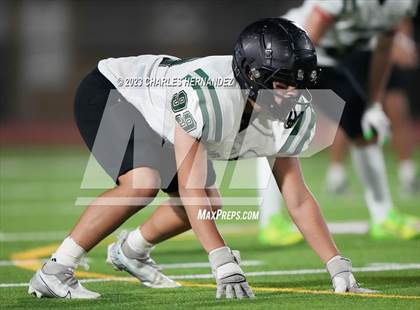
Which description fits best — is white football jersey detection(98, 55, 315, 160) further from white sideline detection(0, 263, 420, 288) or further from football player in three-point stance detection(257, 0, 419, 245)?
football player in three-point stance detection(257, 0, 419, 245)

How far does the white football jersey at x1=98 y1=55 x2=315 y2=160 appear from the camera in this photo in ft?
13.1

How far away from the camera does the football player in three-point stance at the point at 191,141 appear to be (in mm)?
3973

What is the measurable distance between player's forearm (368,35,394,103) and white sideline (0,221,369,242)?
82 centimetres

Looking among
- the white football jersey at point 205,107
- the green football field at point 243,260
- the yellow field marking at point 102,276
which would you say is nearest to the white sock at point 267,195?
the green football field at point 243,260

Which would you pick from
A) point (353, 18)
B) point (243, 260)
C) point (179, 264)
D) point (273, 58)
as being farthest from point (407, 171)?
point (273, 58)

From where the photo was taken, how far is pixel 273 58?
13.1 feet

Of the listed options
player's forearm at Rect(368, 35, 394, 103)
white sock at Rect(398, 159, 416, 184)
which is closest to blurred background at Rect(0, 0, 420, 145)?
white sock at Rect(398, 159, 416, 184)

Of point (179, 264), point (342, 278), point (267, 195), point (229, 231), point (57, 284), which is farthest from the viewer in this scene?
point (229, 231)

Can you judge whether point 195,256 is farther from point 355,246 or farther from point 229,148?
point 229,148

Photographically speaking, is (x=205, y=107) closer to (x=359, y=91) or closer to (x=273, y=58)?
(x=273, y=58)

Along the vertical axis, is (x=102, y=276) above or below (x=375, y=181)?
above

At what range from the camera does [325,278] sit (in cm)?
466

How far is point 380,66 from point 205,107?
2.74m

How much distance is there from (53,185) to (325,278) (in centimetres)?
599
